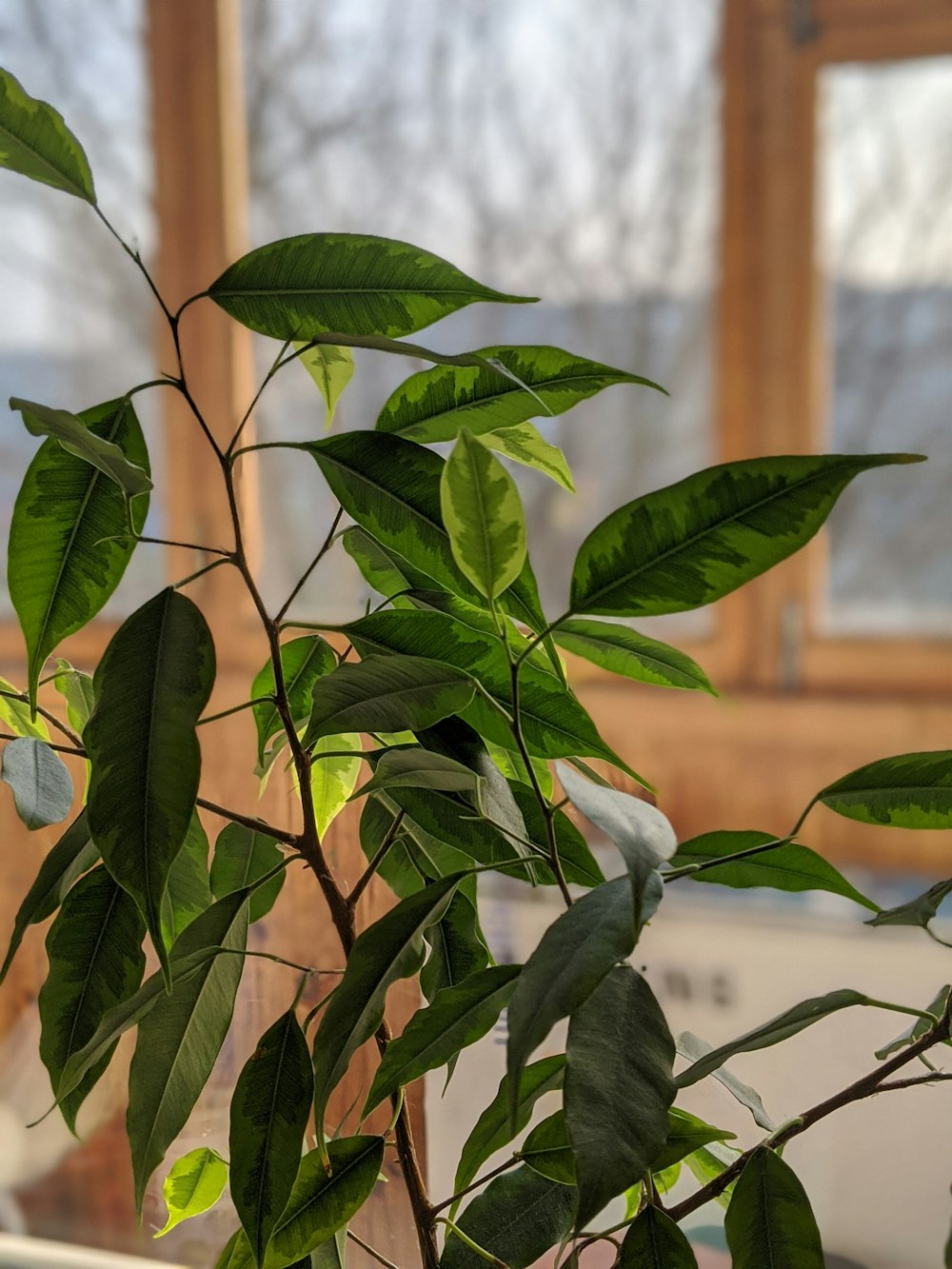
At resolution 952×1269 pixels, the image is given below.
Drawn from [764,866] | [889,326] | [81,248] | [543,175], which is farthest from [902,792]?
[81,248]

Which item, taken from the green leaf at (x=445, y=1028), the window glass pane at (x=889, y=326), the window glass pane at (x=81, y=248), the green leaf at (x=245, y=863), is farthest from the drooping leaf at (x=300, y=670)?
the window glass pane at (x=81, y=248)

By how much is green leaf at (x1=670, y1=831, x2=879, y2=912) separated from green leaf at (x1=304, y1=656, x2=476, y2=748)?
11cm

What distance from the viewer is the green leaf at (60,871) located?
17.4 inches

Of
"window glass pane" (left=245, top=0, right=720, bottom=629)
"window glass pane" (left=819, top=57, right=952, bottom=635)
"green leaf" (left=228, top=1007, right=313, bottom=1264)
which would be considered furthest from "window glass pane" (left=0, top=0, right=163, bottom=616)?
"green leaf" (left=228, top=1007, right=313, bottom=1264)

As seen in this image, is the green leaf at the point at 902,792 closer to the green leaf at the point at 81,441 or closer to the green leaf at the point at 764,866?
the green leaf at the point at 764,866

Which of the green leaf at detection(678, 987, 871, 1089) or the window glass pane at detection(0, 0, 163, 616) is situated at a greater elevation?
the window glass pane at detection(0, 0, 163, 616)

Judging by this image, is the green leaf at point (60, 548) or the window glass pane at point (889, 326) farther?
the window glass pane at point (889, 326)

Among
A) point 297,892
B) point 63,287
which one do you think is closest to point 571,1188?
point 297,892

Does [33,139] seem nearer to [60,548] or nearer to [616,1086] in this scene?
[60,548]

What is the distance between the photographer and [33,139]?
1.34 ft

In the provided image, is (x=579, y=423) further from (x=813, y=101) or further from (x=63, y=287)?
(x=63, y=287)

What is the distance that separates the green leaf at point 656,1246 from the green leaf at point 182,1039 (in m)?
0.15

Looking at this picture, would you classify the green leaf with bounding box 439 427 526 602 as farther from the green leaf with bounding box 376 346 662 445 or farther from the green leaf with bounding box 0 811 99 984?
the green leaf with bounding box 0 811 99 984

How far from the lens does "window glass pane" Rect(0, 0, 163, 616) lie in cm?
217
